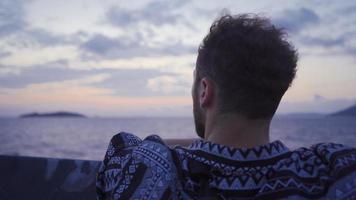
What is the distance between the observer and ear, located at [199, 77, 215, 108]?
6.06 ft

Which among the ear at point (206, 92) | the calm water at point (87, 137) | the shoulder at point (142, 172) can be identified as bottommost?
the calm water at point (87, 137)

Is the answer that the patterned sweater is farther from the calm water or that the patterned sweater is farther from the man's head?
the calm water

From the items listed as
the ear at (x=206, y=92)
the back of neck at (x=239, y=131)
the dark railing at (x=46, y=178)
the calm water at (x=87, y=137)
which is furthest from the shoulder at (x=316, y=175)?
the calm water at (x=87, y=137)

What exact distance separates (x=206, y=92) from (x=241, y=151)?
27cm

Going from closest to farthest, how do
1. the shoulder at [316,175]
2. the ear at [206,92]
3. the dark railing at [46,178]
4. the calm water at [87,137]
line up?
the shoulder at [316,175], the ear at [206,92], the dark railing at [46,178], the calm water at [87,137]

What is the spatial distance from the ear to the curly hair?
0.10 ft

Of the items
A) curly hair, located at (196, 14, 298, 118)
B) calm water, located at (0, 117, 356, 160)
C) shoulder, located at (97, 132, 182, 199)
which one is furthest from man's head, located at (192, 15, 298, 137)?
calm water, located at (0, 117, 356, 160)

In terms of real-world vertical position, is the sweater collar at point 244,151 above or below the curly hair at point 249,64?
below

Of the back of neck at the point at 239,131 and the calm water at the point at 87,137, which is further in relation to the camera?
the calm water at the point at 87,137

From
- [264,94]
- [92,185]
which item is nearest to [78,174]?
[92,185]

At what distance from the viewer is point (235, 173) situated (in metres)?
1.75

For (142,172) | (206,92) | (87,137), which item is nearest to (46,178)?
(142,172)

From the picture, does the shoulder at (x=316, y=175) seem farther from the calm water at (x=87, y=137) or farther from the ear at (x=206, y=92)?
the calm water at (x=87, y=137)

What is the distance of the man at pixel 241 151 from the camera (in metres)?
1.75
